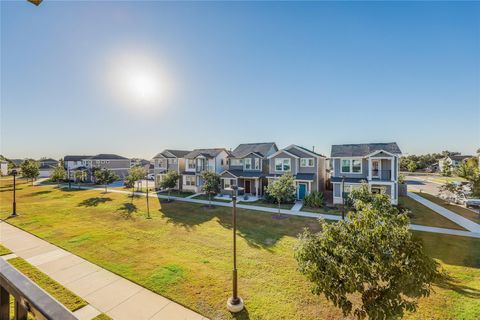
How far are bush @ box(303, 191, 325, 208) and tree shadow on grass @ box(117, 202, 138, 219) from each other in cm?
1706

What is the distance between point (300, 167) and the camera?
89.2ft

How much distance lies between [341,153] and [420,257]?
67.3ft

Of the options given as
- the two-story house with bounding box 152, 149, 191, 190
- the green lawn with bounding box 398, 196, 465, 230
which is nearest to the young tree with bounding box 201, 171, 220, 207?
the two-story house with bounding box 152, 149, 191, 190

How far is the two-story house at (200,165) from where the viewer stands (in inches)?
1297

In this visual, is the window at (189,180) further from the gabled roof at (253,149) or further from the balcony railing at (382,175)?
the balcony railing at (382,175)

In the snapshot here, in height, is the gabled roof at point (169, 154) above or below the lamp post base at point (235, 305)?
above

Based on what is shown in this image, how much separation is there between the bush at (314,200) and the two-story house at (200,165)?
1416 cm

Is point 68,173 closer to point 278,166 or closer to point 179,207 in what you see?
point 179,207

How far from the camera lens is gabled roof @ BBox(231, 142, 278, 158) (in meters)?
31.8

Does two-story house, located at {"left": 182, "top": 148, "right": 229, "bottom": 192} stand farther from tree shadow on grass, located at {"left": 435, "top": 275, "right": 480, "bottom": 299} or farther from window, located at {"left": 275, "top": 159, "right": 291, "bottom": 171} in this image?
tree shadow on grass, located at {"left": 435, "top": 275, "right": 480, "bottom": 299}

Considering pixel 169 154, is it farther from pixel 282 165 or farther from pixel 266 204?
pixel 266 204

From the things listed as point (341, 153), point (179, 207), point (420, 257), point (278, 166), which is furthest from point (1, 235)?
point (341, 153)

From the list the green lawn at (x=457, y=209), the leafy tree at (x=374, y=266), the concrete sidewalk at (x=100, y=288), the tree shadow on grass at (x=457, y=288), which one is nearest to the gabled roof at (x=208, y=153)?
the concrete sidewalk at (x=100, y=288)

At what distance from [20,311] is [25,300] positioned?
29 cm
